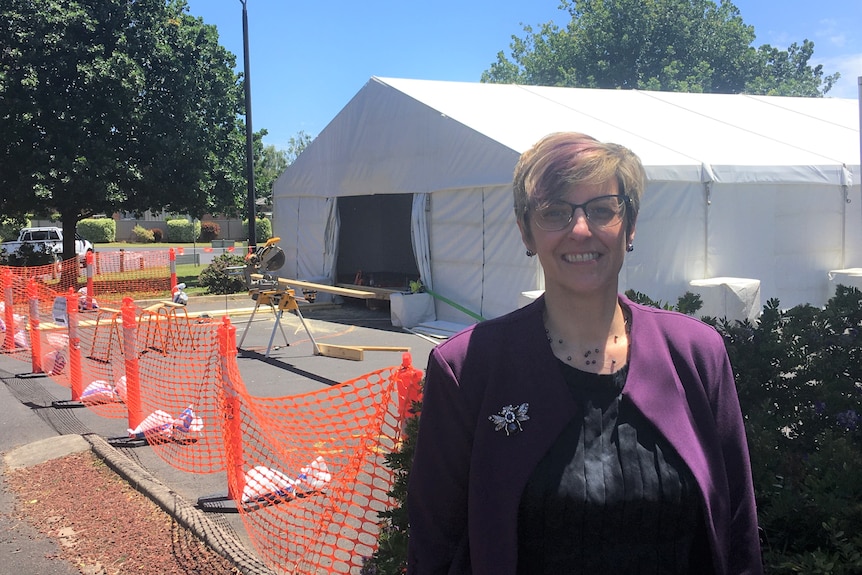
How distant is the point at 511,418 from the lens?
1.62 metres

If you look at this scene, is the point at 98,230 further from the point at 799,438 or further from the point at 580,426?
the point at 580,426

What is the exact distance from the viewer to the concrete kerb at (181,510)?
4027 mm

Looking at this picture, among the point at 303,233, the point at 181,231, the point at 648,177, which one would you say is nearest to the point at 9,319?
the point at 303,233

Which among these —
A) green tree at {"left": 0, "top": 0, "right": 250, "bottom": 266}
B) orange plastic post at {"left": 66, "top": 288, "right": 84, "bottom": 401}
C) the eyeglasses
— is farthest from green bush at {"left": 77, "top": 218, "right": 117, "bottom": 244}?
the eyeglasses

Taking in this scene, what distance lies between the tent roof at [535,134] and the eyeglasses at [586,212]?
373 inches

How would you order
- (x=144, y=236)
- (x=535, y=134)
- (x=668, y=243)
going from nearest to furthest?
(x=668, y=243), (x=535, y=134), (x=144, y=236)

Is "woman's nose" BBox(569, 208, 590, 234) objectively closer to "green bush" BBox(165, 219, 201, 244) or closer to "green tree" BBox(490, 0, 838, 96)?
"green tree" BBox(490, 0, 838, 96)

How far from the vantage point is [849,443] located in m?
2.63

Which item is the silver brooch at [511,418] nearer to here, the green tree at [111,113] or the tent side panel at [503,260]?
the tent side panel at [503,260]

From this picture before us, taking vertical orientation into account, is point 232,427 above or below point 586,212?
below

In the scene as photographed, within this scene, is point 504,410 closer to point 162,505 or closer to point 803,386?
point 803,386

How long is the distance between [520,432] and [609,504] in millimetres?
241

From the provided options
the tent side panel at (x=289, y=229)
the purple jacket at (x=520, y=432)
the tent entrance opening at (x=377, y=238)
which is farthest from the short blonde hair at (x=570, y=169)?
the tent entrance opening at (x=377, y=238)

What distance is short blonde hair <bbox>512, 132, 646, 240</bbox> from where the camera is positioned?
1.71 m
